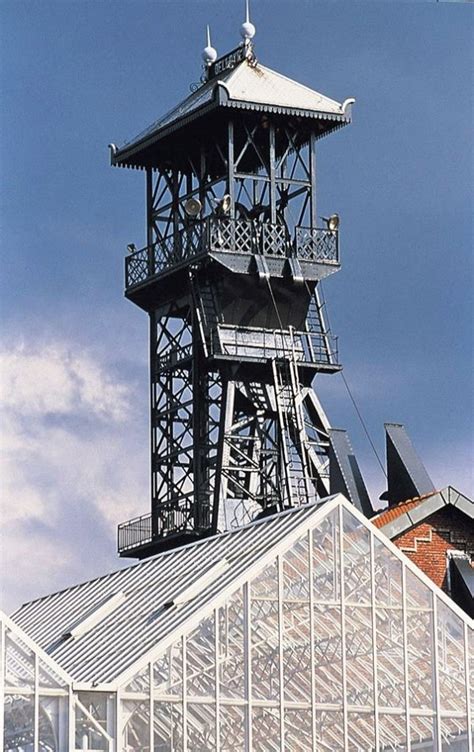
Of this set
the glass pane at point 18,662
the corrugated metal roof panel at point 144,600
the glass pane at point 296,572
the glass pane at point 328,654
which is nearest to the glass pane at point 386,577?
the glass pane at point 328,654

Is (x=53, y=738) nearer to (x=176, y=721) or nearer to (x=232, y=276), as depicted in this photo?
(x=176, y=721)

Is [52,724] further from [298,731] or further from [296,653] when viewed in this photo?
[296,653]

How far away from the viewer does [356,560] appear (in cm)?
4700

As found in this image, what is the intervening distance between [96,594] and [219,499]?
701 inches

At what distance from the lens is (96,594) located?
168 feet

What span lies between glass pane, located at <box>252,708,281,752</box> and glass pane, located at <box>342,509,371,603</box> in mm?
2807

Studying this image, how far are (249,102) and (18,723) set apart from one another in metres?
30.2

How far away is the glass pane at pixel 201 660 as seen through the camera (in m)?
44.5

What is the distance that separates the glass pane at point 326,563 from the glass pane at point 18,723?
6116 millimetres

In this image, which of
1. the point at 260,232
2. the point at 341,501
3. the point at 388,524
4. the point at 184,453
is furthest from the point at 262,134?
the point at 341,501

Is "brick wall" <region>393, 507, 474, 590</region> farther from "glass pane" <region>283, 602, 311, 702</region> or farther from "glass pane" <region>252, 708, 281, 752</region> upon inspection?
"glass pane" <region>252, 708, 281, 752</region>

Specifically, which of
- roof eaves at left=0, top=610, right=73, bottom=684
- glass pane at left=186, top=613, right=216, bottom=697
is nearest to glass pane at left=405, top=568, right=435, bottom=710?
glass pane at left=186, top=613, right=216, bottom=697

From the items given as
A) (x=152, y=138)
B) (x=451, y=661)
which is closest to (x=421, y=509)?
(x=451, y=661)

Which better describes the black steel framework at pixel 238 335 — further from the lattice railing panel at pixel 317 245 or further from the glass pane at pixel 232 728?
the glass pane at pixel 232 728
